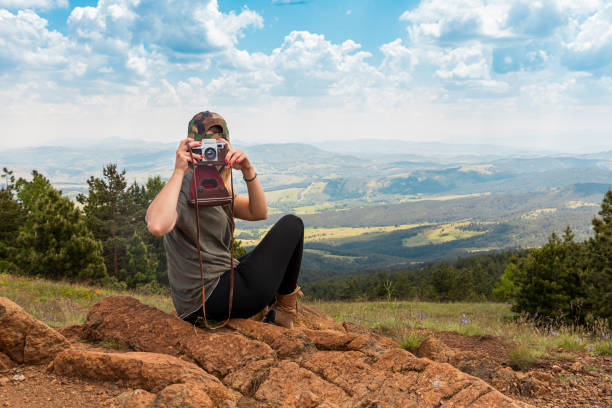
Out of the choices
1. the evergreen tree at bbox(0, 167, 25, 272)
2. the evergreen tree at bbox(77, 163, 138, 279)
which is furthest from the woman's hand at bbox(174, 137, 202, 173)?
the evergreen tree at bbox(77, 163, 138, 279)

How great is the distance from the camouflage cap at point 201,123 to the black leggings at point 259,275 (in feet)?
3.37

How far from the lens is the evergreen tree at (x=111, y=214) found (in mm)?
28516

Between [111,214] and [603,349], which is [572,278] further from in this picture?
[111,214]

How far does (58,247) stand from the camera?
20.7m

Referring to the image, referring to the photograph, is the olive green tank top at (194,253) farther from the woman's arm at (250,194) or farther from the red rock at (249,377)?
the red rock at (249,377)

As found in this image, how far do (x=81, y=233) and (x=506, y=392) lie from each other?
73.6ft

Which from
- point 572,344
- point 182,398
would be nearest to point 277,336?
point 182,398

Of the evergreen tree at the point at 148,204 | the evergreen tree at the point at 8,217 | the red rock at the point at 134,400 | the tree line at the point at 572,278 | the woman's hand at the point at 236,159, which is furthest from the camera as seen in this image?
the evergreen tree at the point at 148,204

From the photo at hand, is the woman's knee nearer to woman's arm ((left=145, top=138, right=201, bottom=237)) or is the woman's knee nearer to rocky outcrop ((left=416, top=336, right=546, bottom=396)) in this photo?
woman's arm ((left=145, top=138, right=201, bottom=237))

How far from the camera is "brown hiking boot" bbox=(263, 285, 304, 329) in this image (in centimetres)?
407

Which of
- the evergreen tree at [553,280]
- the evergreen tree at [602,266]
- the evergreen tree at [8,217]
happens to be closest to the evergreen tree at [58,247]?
the evergreen tree at [8,217]

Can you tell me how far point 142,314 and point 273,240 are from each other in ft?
4.54

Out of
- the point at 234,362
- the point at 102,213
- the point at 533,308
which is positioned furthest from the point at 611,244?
the point at 102,213

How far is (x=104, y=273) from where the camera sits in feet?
71.8
